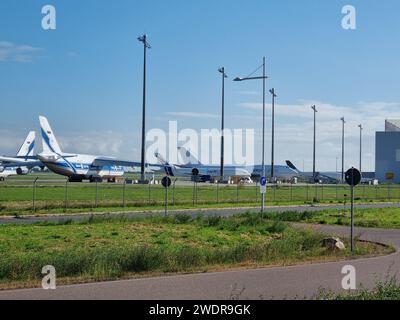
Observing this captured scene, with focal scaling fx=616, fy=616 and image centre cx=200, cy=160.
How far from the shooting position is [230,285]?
37.6ft

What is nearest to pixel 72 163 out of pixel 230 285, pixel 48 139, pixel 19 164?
pixel 48 139

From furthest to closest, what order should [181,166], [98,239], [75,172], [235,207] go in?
[181,166] → [75,172] → [235,207] → [98,239]

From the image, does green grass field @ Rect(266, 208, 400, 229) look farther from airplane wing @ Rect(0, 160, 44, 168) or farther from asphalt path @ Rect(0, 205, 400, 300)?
airplane wing @ Rect(0, 160, 44, 168)

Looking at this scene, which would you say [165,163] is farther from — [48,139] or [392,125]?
[392,125]

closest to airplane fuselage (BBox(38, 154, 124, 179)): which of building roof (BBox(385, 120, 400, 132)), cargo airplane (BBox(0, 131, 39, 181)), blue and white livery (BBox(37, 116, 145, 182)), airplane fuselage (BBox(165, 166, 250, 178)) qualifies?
blue and white livery (BBox(37, 116, 145, 182))

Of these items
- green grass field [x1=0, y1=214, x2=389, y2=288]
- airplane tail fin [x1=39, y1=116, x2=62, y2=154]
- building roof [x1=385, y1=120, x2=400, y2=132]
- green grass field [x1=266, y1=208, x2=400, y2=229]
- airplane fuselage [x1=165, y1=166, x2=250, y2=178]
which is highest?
building roof [x1=385, y1=120, x2=400, y2=132]

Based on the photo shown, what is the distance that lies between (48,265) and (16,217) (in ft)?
60.2

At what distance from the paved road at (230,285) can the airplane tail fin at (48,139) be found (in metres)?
78.7

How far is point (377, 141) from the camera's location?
113938 millimetres

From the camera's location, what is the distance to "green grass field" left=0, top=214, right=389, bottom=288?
13086 millimetres

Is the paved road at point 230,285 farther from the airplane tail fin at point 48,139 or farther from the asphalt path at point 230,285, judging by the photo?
the airplane tail fin at point 48,139

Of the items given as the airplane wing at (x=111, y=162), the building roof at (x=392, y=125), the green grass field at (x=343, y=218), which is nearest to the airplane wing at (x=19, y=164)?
the airplane wing at (x=111, y=162)
